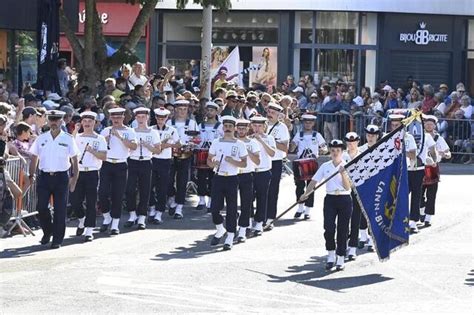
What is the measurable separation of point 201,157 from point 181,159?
18.4 inches

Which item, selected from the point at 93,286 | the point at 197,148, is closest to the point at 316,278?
the point at 93,286

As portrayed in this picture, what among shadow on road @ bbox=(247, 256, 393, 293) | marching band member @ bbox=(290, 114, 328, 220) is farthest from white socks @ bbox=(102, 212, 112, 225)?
shadow on road @ bbox=(247, 256, 393, 293)

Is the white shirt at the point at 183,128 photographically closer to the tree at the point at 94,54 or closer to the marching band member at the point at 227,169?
the marching band member at the point at 227,169

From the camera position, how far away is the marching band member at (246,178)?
1781 cm

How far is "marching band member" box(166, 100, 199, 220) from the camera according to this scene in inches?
815

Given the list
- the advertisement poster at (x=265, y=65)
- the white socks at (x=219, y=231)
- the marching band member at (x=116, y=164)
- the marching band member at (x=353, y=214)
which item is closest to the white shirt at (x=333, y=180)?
the marching band member at (x=353, y=214)

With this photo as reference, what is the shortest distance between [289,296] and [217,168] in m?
4.08

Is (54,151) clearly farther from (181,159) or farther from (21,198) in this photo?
(181,159)

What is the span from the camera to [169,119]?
69.5 feet

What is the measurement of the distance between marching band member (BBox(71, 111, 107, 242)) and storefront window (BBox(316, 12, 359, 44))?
70.2 ft

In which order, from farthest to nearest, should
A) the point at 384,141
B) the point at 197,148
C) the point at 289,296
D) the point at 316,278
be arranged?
the point at 197,148, the point at 384,141, the point at 316,278, the point at 289,296

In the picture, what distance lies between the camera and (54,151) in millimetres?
16938

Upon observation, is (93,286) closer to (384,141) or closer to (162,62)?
(384,141)

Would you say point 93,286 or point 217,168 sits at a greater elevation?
point 217,168
